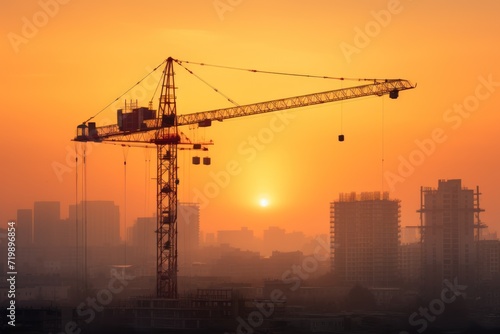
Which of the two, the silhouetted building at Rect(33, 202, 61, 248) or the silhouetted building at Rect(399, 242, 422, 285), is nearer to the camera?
the silhouetted building at Rect(399, 242, 422, 285)

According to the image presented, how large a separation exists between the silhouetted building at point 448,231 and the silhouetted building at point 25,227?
60878 mm

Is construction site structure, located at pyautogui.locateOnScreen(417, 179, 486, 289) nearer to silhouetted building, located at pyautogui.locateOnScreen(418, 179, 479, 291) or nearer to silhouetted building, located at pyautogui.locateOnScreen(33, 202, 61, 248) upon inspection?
silhouetted building, located at pyautogui.locateOnScreen(418, 179, 479, 291)

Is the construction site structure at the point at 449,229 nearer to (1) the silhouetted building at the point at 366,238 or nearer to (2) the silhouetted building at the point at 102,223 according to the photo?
(1) the silhouetted building at the point at 366,238

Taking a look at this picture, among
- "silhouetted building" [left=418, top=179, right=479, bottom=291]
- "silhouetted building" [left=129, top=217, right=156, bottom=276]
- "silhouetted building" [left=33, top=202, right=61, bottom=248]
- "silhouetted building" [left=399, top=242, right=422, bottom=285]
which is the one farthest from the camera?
"silhouetted building" [left=33, top=202, right=61, bottom=248]

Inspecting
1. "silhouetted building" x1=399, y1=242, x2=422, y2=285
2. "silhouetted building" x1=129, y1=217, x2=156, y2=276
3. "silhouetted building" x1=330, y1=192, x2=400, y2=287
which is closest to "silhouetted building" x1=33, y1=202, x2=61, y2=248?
"silhouetted building" x1=129, y1=217, x2=156, y2=276

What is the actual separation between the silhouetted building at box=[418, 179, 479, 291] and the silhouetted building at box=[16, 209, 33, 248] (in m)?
60.9

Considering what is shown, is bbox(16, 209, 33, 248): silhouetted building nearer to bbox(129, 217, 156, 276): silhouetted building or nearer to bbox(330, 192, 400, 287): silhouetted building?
bbox(129, 217, 156, 276): silhouetted building

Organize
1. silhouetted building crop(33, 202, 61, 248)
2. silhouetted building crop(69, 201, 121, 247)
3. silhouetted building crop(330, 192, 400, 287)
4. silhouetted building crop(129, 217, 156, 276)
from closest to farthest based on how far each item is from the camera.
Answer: silhouetted building crop(330, 192, 400, 287) → silhouetted building crop(129, 217, 156, 276) → silhouetted building crop(33, 202, 61, 248) → silhouetted building crop(69, 201, 121, 247)

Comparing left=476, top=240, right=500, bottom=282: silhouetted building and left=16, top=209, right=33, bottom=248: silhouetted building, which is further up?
left=16, top=209, right=33, bottom=248: silhouetted building

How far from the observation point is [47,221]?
17450 cm

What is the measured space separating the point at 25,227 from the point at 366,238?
56812 millimetres

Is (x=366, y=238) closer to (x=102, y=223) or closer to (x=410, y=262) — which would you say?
(x=410, y=262)

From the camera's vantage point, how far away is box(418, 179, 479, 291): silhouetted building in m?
130

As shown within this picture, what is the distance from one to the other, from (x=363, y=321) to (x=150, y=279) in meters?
39.8
